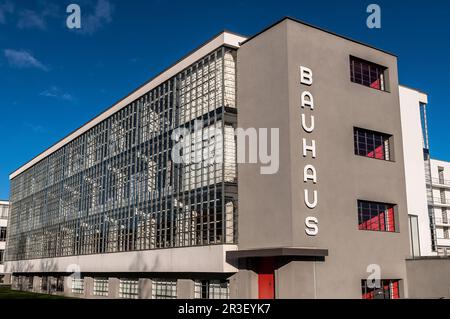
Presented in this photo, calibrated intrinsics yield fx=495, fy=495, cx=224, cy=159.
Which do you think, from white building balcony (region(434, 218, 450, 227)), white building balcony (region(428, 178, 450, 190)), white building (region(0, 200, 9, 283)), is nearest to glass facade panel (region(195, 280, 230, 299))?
white building balcony (region(428, 178, 450, 190))

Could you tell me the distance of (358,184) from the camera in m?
27.6

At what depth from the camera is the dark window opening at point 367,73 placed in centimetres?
2970

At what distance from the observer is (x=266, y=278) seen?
25734 mm

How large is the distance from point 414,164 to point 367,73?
740cm

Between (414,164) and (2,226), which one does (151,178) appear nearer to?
(414,164)

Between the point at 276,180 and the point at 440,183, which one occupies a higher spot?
the point at 440,183

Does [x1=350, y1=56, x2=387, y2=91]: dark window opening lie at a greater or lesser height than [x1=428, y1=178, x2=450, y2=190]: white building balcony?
lesser

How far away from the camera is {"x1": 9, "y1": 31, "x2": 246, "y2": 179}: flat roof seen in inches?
1164

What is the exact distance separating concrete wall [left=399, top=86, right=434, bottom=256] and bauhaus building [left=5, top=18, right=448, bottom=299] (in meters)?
0.21

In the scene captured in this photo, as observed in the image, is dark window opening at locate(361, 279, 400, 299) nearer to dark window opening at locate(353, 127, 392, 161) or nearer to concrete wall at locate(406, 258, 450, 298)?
concrete wall at locate(406, 258, 450, 298)

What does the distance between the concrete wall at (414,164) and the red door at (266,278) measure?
456 inches

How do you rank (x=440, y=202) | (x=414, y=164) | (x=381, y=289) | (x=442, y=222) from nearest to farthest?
(x=381, y=289)
(x=414, y=164)
(x=442, y=222)
(x=440, y=202)

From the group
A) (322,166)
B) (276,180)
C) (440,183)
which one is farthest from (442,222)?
(276,180)
